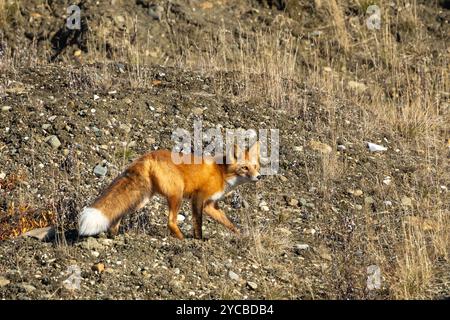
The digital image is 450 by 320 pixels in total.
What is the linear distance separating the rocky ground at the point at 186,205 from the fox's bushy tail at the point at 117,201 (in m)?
0.27

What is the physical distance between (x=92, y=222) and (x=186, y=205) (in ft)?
6.29

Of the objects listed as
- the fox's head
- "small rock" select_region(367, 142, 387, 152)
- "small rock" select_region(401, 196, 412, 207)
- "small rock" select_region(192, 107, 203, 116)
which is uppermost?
"small rock" select_region(192, 107, 203, 116)

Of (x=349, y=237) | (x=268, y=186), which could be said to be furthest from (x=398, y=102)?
(x=349, y=237)

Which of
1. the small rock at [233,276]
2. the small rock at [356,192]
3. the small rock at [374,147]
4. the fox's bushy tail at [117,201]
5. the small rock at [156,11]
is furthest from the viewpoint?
the small rock at [156,11]

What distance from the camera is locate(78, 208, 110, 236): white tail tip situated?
6609 millimetres

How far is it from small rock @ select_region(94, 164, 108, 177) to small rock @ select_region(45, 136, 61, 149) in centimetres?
57

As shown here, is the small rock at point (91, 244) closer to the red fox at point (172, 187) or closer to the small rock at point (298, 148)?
the red fox at point (172, 187)

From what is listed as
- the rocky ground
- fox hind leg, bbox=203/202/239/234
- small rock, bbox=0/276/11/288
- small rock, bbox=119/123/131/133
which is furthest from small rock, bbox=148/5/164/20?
small rock, bbox=0/276/11/288

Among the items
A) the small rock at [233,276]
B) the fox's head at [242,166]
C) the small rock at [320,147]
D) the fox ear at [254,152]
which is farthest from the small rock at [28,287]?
the small rock at [320,147]

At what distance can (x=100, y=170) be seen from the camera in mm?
8656

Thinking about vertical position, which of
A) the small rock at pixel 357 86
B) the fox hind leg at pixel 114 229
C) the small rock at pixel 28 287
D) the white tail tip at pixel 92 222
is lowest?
the small rock at pixel 28 287

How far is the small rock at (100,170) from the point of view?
8.61 meters

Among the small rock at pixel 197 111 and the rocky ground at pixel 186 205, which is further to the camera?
the small rock at pixel 197 111

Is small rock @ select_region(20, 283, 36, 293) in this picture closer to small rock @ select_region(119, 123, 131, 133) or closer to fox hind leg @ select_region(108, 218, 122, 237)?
fox hind leg @ select_region(108, 218, 122, 237)
